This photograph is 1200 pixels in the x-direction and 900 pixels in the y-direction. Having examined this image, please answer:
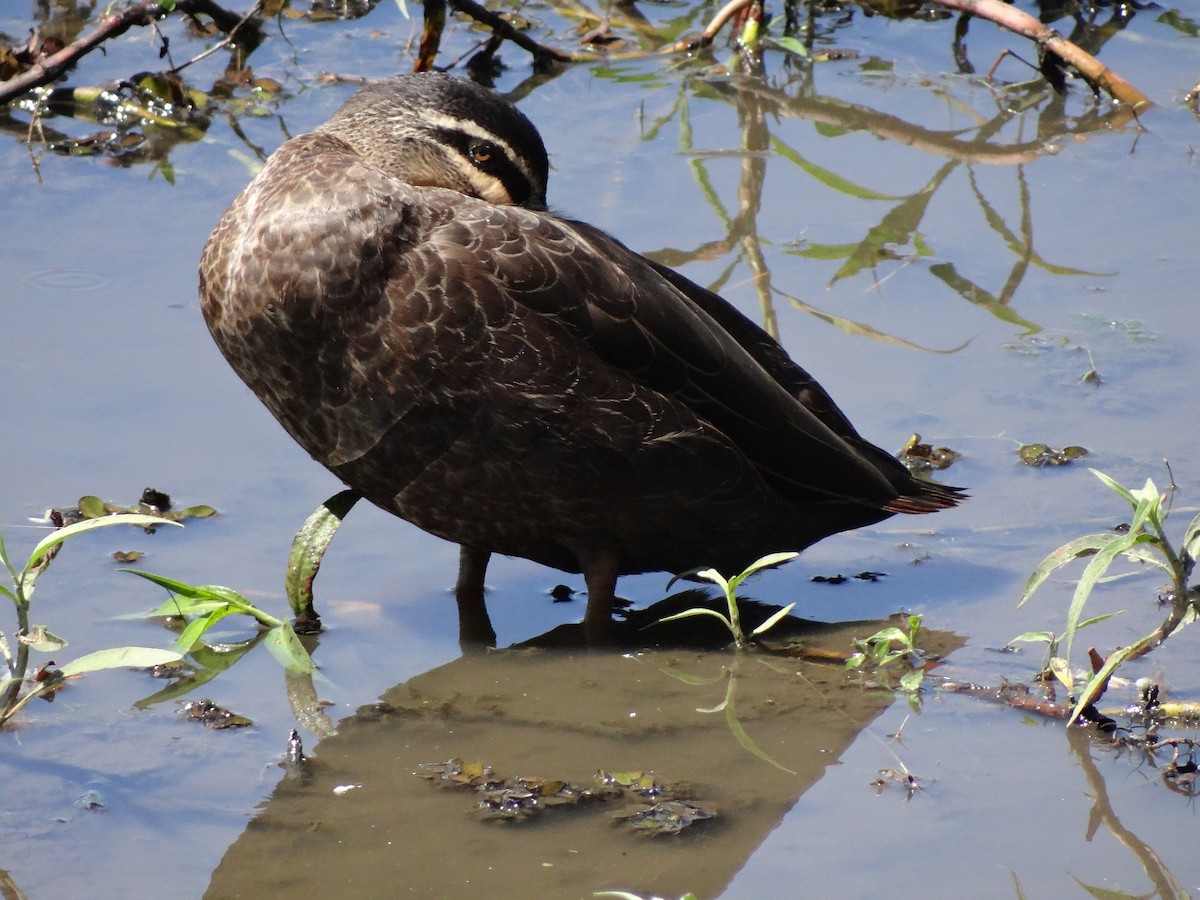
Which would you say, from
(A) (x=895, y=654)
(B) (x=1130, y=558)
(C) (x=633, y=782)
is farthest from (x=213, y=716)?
(B) (x=1130, y=558)

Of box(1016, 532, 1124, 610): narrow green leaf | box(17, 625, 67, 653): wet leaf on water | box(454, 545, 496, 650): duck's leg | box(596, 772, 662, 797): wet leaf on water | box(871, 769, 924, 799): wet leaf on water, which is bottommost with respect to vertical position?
box(454, 545, 496, 650): duck's leg

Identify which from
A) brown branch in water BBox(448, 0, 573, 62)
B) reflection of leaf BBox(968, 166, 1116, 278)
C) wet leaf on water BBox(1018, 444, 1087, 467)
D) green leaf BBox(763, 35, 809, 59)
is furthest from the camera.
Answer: green leaf BBox(763, 35, 809, 59)

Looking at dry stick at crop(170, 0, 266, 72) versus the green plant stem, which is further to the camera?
dry stick at crop(170, 0, 266, 72)

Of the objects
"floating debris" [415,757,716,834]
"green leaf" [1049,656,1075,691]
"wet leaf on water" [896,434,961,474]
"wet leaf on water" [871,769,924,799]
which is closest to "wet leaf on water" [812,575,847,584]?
"wet leaf on water" [896,434,961,474]

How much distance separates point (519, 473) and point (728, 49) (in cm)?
494

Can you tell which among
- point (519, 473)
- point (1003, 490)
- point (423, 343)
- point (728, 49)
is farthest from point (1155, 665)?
point (728, 49)

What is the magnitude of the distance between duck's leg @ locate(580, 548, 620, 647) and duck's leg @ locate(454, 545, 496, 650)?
281 mm

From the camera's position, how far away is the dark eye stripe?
484 cm

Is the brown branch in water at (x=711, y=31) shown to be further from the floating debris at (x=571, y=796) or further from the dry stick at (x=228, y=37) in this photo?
the floating debris at (x=571, y=796)

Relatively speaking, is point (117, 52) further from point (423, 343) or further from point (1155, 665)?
point (1155, 665)

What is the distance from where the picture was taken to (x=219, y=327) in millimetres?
4441

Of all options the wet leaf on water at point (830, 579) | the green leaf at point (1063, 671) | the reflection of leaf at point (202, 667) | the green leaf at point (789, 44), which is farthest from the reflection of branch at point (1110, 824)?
the green leaf at point (789, 44)

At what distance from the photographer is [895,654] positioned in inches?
170

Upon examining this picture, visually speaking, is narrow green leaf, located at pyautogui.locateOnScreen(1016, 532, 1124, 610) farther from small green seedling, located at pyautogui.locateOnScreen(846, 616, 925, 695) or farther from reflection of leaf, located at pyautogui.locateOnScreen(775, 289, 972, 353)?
reflection of leaf, located at pyautogui.locateOnScreen(775, 289, 972, 353)
